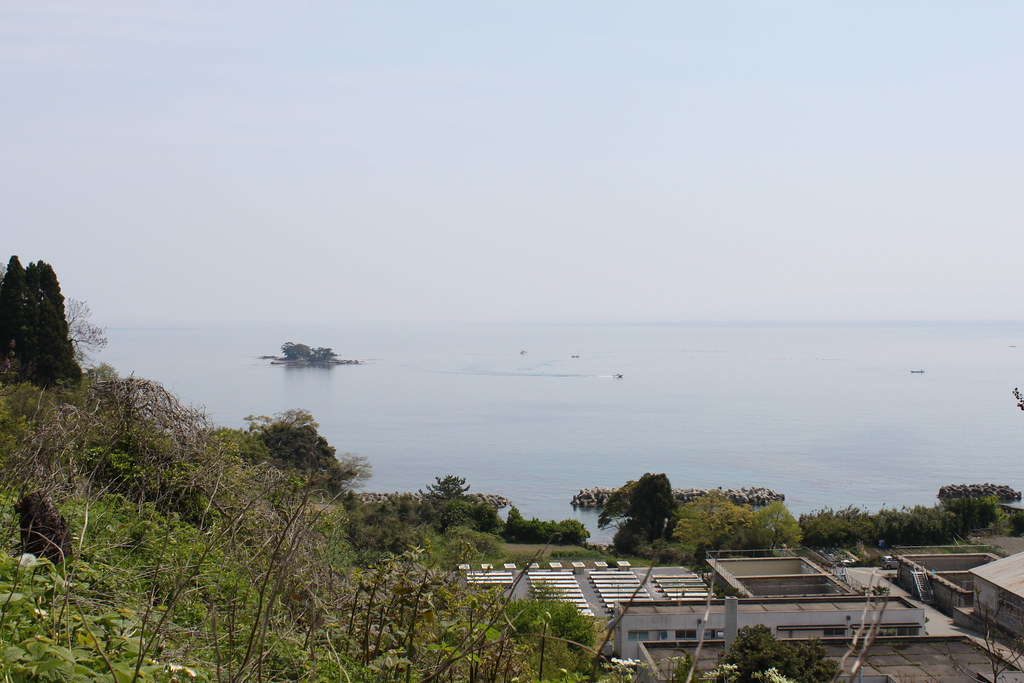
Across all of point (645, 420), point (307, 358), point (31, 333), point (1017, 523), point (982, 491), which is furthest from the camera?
point (307, 358)

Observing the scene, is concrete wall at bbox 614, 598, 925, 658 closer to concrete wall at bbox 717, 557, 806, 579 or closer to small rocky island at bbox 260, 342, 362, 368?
concrete wall at bbox 717, 557, 806, 579

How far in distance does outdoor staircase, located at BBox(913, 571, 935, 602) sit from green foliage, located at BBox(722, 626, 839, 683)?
10261mm

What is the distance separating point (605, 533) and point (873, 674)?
60.6 ft

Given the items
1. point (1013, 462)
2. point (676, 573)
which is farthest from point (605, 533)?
point (1013, 462)

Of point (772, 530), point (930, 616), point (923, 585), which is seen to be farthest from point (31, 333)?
point (923, 585)

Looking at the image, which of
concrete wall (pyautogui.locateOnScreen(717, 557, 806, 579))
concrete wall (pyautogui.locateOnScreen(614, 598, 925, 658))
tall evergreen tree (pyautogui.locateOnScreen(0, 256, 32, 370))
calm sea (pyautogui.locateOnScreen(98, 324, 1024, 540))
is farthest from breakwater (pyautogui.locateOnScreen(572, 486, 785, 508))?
tall evergreen tree (pyautogui.locateOnScreen(0, 256, 32, 370))

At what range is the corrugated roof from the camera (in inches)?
497

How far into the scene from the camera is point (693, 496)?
1196 inches

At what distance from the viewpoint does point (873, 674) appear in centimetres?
796

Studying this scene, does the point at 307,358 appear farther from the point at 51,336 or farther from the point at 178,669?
the point at 178,669

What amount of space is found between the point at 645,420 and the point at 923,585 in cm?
3444

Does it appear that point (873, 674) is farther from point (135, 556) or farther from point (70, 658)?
point (70, 658)

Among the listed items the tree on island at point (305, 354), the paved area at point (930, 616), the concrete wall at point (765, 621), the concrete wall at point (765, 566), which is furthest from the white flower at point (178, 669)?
the tree on island at point (305, 354)

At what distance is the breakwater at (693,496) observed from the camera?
29.8 meters
